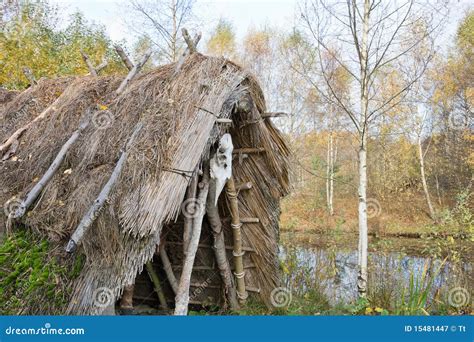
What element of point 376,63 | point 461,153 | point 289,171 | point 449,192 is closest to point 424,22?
point 376,63

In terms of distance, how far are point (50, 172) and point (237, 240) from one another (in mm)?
2568

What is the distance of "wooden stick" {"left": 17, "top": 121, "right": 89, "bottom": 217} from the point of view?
13.1 feet

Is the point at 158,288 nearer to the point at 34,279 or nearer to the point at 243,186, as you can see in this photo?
the point at 243,186

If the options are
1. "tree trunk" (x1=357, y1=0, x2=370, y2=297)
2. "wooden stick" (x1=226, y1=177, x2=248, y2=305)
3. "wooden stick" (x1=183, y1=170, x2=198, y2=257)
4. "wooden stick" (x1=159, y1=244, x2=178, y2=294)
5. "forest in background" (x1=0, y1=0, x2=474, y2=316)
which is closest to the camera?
"wooden stick" (x1=183, y1=170, x2=198, y2=257)

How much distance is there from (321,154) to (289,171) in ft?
50.8

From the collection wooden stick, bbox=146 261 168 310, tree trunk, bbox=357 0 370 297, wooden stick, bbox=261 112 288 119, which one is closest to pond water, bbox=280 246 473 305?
tree trunk, bbox=357 0 370 297

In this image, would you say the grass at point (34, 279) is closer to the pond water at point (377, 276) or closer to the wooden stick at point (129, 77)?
the wooden stick at point (129, 77)

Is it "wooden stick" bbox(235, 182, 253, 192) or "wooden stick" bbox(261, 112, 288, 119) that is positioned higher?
"wooden stick" bbox(261, 112, 288, 119)

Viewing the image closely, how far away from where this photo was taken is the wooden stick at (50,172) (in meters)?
4.01

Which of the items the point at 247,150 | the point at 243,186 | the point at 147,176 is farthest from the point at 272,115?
the point at 147,176

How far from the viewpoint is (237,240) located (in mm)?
5324

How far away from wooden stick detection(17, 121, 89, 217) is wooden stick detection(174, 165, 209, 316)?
1.62m

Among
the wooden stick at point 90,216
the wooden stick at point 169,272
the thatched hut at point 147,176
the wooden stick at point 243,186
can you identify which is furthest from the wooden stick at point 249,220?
the wooden stick at point 90,216

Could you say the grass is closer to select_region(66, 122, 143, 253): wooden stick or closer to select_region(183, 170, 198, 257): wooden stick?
select_region(66, 122, 143, 253): wooden stick
